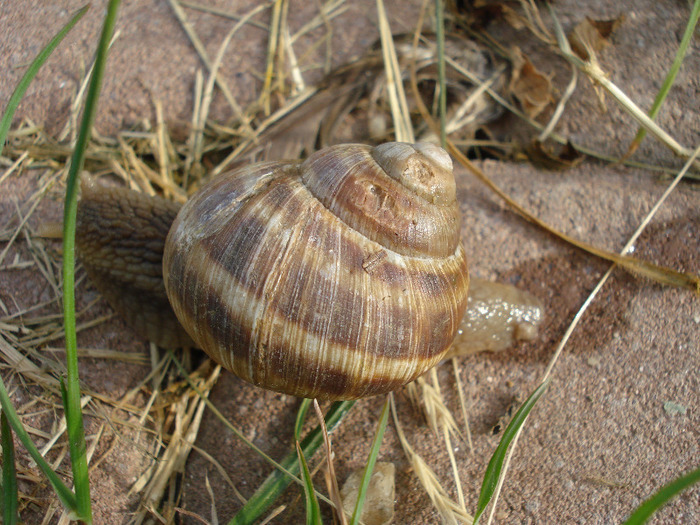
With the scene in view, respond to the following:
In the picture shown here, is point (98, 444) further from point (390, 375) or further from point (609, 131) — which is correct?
point (609, 131)

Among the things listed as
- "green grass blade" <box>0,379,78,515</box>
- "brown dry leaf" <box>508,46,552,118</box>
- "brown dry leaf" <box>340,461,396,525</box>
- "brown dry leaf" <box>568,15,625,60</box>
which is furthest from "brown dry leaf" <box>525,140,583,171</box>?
"green grass blade" <box>0,379,78,515</box>

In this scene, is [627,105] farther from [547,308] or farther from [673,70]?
[547,308]

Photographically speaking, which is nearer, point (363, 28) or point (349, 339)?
point (349, 339)

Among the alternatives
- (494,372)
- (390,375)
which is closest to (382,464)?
(390,375)

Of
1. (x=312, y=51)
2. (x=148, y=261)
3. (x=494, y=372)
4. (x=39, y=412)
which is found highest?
(x=312, y=51)

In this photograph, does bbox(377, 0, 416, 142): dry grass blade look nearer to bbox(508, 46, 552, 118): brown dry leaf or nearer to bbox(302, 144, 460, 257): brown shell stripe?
bbox(508, 46, 552, 118): brown dry leaf

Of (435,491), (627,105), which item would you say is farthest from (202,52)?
(435,491)
